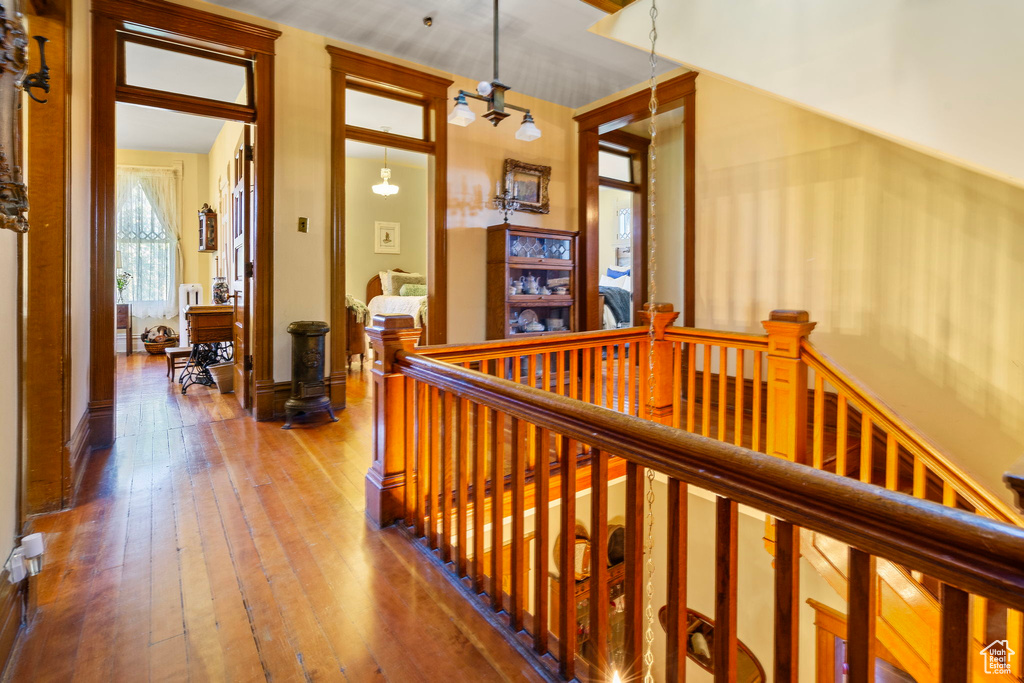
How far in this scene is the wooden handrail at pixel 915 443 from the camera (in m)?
1.82

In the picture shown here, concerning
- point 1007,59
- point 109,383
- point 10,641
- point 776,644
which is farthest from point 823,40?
point 109,383

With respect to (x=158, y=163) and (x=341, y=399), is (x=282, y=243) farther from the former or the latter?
(x=158, y=163)

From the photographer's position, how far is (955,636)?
0.63 m

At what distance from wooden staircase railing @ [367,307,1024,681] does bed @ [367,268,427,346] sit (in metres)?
2.63


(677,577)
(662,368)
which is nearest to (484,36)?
(662,368)

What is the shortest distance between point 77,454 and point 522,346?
241cm

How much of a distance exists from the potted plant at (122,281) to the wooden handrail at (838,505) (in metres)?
8.46

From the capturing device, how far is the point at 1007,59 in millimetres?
1817

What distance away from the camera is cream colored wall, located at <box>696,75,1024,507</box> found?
273cm

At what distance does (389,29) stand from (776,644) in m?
4.24

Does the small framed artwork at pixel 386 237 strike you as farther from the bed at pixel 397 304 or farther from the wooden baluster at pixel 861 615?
the wooden baluster at pixel 861 615

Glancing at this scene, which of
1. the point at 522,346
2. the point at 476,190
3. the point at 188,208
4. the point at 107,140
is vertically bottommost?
the point at 522,346

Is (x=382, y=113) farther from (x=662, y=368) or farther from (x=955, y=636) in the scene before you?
(x=955, y=636)

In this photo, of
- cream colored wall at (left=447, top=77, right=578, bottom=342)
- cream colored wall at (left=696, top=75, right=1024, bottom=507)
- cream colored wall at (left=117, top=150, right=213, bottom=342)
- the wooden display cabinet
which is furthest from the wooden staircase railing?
cream colored wall at (left=117, top=150, right=213, bottom=342)
